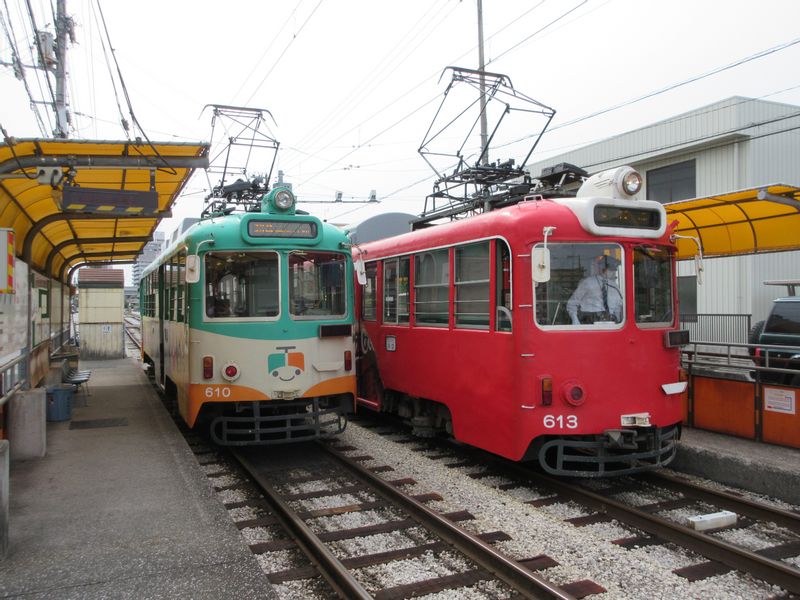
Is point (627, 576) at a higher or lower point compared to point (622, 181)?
lower

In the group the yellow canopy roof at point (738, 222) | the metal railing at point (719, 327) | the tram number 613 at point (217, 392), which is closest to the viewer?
the tram number 613 at point (217, 392)

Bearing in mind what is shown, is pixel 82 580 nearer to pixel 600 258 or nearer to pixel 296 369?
pixel 296 369

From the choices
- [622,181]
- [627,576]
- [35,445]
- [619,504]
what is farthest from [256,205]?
[627,576]

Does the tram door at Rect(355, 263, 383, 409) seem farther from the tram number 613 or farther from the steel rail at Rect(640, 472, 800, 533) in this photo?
the steel rail at Rect(640, 472, 800, 533)

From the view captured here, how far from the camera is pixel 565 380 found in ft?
20.0

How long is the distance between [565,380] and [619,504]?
1.23 meters

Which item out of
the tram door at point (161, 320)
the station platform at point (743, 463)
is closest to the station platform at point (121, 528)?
the tram door at point (161, 320)

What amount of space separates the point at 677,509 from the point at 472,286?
117 inches

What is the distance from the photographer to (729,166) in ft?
65.2

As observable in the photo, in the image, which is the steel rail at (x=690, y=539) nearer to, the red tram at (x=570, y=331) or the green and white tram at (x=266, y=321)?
the red tram at (x=570, y=331)

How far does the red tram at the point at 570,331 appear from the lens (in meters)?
6.11

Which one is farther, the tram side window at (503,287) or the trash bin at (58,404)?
the trash bin at (58,404)

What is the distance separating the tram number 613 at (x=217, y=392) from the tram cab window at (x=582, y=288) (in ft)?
11.9

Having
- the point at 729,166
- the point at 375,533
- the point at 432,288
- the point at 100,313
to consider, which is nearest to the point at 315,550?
the point at 375,533
